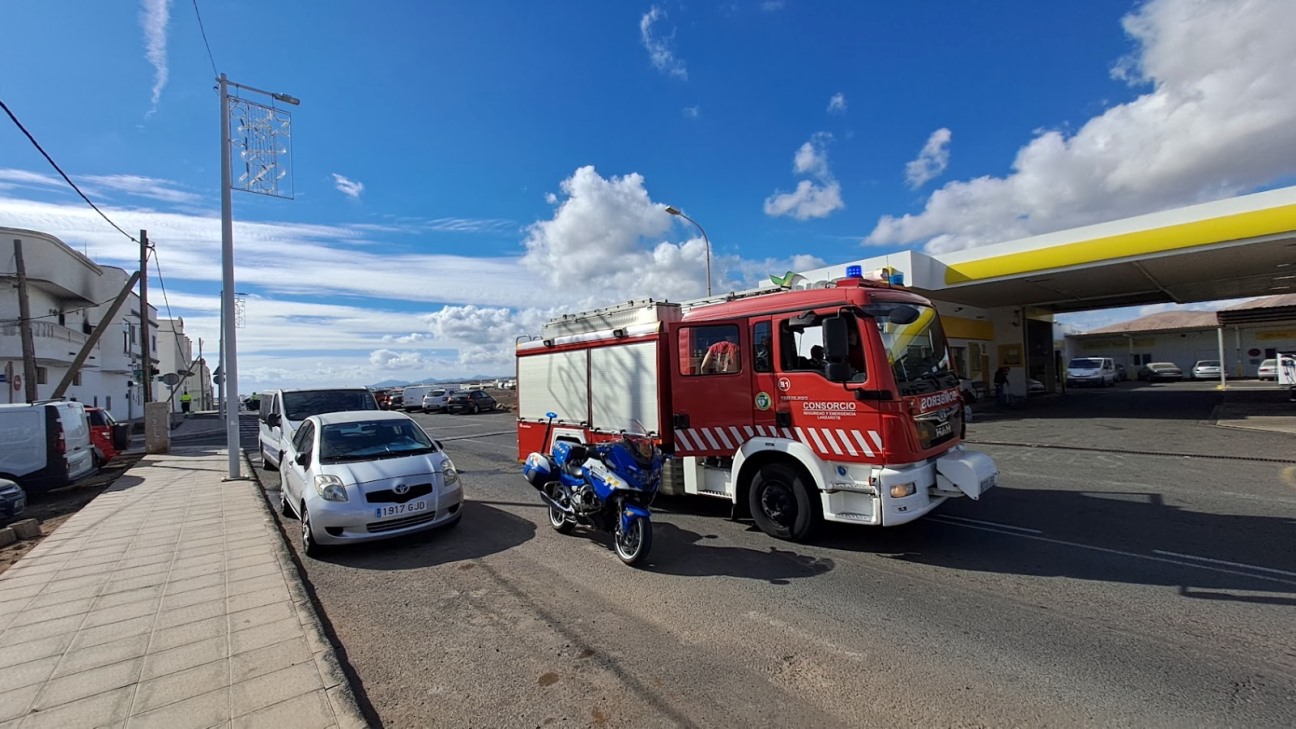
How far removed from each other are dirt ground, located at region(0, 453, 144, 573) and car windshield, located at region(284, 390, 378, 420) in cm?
333

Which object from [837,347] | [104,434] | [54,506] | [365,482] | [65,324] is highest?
[65,324]

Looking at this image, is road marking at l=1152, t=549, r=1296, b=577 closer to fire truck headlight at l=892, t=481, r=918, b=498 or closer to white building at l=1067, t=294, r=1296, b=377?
fire truck headlight at l=892, t=481, r=918, b=498

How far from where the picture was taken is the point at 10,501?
27.1 ft

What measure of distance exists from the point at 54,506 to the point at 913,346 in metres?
14.3

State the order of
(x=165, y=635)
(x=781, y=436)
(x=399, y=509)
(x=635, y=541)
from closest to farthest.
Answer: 1. (x=165, y=635)
2. (x=635, y=541)
3. (x=781, y=436)
4. (x=399, y=509)

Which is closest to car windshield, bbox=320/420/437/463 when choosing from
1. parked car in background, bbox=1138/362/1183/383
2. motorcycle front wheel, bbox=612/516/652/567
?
motorcycle front wheel, bbox=612/516/652/567

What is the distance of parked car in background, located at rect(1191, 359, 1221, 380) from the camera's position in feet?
136

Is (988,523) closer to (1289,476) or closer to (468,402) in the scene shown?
(1289,476)

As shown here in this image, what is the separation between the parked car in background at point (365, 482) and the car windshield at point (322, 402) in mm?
3392

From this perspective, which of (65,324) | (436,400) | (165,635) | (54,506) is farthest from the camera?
(436,400)

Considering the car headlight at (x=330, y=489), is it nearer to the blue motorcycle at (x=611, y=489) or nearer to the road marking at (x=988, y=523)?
the blue motorcycle at (x=611, y=489)

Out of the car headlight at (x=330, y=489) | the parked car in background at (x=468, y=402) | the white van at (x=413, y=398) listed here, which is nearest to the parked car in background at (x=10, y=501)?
the car headlight at (x=330, y=489)

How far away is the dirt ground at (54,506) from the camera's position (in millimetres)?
7008

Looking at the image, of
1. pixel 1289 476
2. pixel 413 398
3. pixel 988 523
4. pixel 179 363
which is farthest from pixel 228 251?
pixel 179 363
